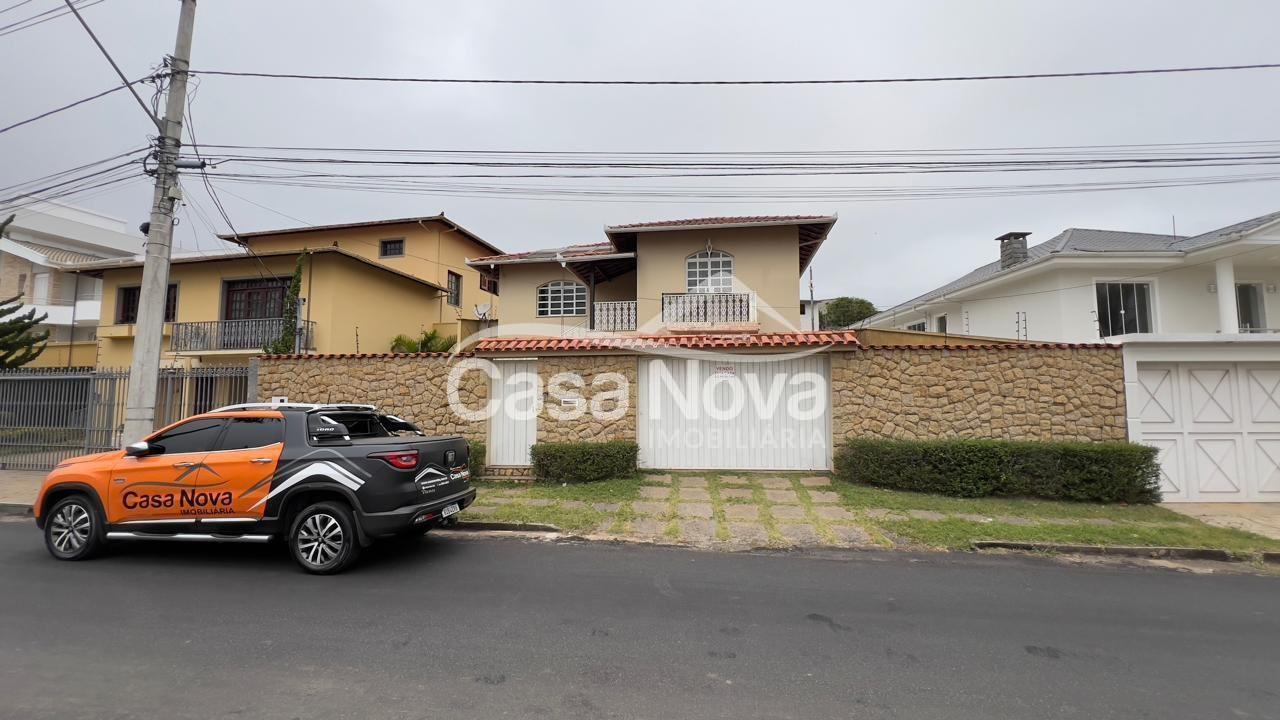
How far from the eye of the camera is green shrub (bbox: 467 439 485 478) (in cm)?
983

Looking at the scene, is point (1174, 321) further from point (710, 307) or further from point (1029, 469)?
point (710, 307)

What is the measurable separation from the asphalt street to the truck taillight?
1.05m

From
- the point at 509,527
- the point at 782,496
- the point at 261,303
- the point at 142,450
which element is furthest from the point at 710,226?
the point at 261,303

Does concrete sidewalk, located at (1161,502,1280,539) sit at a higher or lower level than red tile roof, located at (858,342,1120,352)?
lower

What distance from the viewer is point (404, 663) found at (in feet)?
11.4

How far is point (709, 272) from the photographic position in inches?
662

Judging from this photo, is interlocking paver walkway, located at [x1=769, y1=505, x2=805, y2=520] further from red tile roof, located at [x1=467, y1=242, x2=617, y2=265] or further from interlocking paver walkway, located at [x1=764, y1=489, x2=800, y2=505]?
red tile roof, located at [x1=467, y1=242, x2=617, y2=265]

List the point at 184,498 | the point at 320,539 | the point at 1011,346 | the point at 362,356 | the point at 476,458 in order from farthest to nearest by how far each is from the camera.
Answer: the point at 362,356, the point at 476,458, the point at 1011,346, the point at 184,498, the point at 320,539

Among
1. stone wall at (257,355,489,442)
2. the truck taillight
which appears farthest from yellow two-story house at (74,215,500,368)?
the truck taillight

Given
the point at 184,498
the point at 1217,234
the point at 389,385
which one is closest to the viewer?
the point at 184,498

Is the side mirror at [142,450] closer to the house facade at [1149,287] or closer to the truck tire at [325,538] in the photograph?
the truck tire at [325,538]

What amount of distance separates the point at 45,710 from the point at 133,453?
3533 millimetres

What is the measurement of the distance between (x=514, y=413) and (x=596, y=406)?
5.15ft

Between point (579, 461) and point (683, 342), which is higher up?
point (683, 342)
